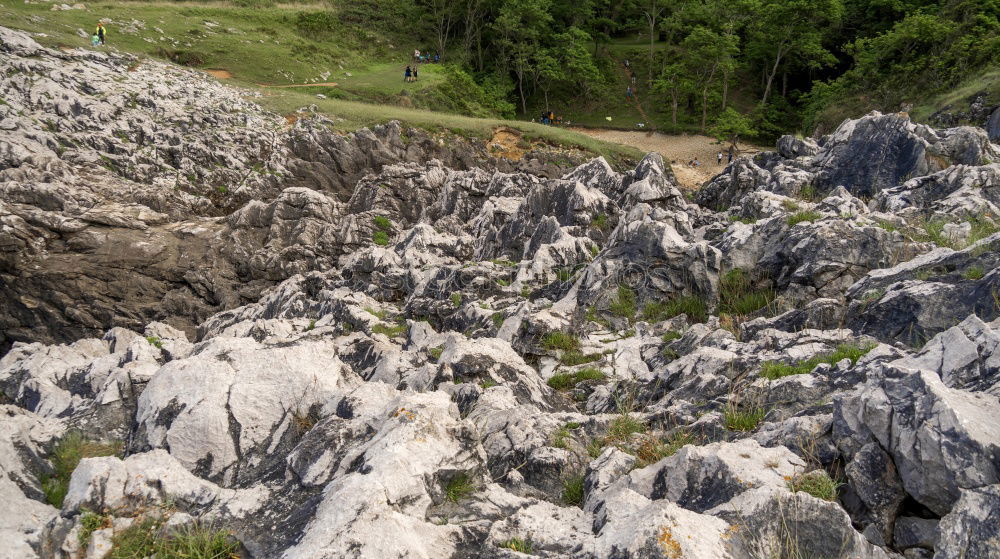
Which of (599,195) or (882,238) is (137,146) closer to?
(599,195)

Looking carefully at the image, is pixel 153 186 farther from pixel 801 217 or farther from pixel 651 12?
pixel 651 12

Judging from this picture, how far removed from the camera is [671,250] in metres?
13.9

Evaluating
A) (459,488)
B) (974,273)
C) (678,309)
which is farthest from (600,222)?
(459,488)

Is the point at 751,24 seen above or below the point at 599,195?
above

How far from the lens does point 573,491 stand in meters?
6.55

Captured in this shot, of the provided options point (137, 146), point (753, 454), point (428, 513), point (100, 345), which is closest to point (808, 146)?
point (753, 454)

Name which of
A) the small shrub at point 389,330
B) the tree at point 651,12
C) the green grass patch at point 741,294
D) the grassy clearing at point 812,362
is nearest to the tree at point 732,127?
the tree at point 651,12

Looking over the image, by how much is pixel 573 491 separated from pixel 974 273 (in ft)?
22.2

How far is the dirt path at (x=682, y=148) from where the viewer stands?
139 ft

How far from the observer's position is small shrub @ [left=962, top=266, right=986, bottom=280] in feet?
26.9

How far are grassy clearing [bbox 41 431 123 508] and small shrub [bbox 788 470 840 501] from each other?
7710 mm

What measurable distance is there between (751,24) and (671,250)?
47091 millimetres

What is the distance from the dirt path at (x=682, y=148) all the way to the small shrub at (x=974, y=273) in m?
31.2

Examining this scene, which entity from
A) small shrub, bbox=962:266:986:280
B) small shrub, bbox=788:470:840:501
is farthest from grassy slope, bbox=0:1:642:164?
small shrub, bbox=788:470:840:501
